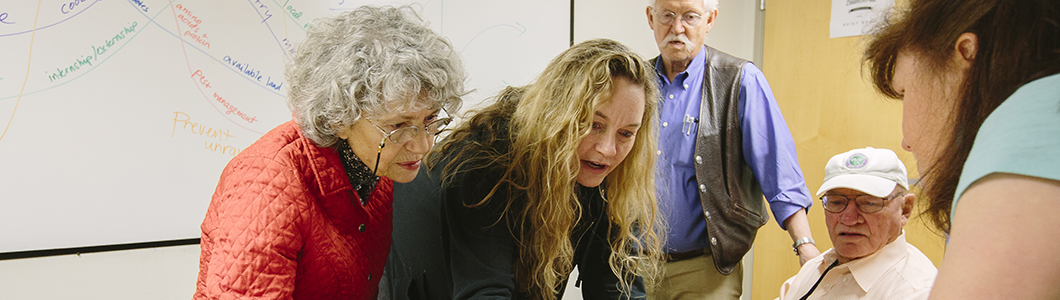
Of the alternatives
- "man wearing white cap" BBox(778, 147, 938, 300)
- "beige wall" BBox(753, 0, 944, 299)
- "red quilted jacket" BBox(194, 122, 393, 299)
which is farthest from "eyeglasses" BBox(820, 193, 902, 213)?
"red quilted jacket" BBox(194, 122, 393, 299)

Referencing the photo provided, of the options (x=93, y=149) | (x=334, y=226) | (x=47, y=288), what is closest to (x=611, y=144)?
(x=334, y=226)

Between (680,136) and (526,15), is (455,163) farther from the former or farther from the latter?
(526,15)

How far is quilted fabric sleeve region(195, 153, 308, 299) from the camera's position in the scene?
93 centimetres

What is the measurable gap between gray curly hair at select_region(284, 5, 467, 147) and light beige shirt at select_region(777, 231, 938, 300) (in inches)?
41.5

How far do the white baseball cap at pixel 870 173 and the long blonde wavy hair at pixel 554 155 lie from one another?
1.74 feet

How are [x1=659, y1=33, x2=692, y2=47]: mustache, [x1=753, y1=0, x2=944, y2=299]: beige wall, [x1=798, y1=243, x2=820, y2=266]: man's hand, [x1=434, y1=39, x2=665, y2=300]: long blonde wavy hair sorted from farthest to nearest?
[x1=753, y1=0, x2=944, y2=299]: beige wall → [x1=659, y1=33, x2=692, y2=47]: mustache → [x1=798, y1=243, x2=820, y2=266]: man's hand → [x1=434, y1=39, x2=665, y2=300]: long blonde wavy hair

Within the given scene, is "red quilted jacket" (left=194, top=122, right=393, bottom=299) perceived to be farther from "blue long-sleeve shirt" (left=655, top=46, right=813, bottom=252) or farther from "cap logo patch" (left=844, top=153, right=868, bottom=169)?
"cap logo patch" (left=844, top=153, right=868, bottom=169)

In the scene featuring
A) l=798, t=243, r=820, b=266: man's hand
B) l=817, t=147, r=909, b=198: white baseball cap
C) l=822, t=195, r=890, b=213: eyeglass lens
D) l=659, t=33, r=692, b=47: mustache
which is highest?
l=659, t=33, r=692, b=47: mustache

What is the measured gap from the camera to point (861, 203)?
59.0 inches

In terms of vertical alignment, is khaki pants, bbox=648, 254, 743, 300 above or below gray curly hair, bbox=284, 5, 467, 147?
below

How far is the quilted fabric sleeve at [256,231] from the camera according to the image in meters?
0.93

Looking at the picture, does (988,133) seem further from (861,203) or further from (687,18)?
(687,18)

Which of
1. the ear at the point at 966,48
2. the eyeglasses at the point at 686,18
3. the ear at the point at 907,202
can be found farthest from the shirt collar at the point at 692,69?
the ear at the point at 966,48

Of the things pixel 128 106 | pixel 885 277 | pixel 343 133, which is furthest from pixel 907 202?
pixel 128 106
